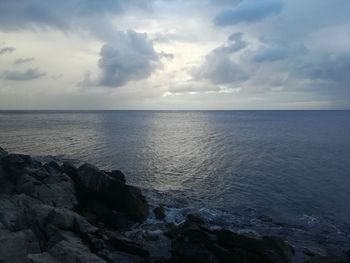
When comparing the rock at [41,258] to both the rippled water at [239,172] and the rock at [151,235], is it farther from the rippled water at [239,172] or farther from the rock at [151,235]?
the rippled water at [239,172]

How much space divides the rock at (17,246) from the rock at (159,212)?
42.8 ft

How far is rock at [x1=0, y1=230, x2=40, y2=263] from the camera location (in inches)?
619

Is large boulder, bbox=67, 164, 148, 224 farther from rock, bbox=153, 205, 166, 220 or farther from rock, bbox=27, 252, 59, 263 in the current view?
rock, bbox=27, 252, 59, 263

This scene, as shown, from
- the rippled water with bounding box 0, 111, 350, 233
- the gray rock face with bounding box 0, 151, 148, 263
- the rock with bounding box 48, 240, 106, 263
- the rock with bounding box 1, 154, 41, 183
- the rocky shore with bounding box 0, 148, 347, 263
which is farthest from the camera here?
the rippled water with bounding box 0, 111, 350, 233

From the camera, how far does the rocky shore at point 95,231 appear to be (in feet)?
56.6

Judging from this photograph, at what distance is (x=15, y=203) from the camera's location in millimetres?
23047

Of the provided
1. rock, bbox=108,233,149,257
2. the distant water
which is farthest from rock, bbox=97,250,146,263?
the distant water

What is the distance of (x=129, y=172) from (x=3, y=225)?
2912cm

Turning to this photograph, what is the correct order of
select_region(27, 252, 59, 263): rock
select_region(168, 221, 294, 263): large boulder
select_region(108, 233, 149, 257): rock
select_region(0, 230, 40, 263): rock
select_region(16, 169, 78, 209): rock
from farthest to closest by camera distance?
1. select_region(16, 169, 78, 209): rock
2. select_region(108, 233, 149, 257): rock
3. select_region(168, 221, 294, 263): large boulder
4. select_region(0, 230, 40, 263): rock
5. select_region(27, 252, 59, 263): rock

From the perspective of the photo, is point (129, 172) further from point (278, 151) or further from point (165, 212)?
point (278, 151)

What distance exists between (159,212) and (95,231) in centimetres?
924

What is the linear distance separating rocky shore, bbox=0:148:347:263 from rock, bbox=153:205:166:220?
0.08 metres

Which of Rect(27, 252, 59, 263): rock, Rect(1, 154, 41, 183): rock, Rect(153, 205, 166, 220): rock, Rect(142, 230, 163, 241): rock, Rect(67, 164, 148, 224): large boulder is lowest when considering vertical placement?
Rect(142, 230, 163, 241): rock

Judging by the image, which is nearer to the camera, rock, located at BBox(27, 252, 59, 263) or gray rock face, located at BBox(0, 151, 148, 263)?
rock, located at BBox(27, 252, 59, 263)
